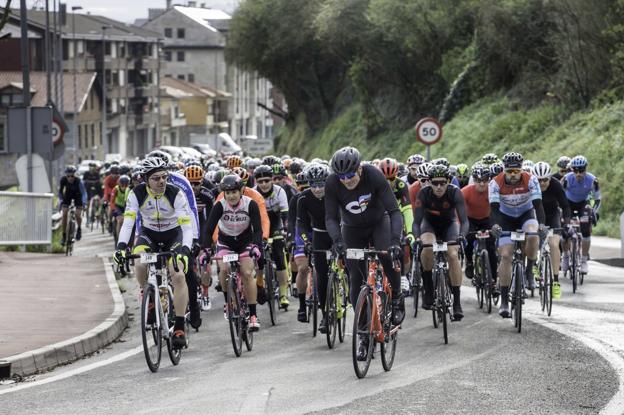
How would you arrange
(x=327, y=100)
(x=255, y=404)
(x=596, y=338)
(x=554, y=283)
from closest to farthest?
(x=255, y=404) < (x=596, y=338) < (x=554, y=283) < (x=327, y=100)

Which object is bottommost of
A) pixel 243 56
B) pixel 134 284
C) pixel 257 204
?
pixel 134 284

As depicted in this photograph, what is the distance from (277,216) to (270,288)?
1.46 meters

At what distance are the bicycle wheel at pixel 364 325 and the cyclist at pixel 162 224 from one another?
1787mm

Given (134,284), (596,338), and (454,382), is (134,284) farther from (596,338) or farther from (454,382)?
(454,382)

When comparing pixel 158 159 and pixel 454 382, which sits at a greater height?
pixel 158 159

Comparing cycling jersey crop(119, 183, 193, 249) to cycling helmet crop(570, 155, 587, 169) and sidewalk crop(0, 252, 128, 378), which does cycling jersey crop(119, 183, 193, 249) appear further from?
cycling helmet crop(570, 155, 587, 169)

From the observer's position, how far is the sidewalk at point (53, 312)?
12.3 m

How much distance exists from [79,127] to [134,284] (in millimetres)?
82598

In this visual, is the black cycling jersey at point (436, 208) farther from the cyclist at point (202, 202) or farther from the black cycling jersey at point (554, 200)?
the cyclist at point (202, 202)

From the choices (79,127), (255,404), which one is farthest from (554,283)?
(79,127)

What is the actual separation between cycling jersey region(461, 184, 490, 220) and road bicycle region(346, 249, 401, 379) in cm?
545

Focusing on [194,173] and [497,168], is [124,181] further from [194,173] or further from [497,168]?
[497,168]

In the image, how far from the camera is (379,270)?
1161 cm

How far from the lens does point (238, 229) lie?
45.2ft
